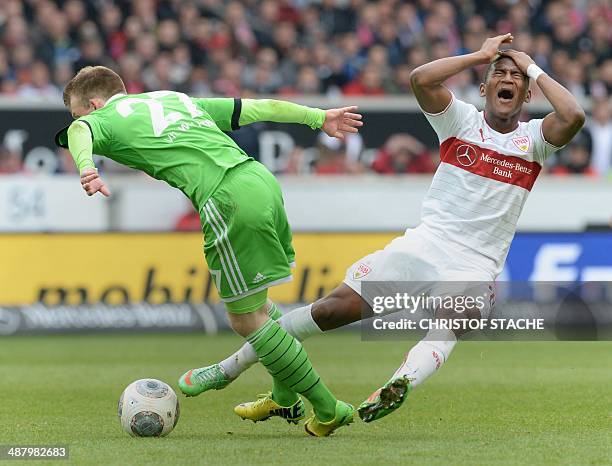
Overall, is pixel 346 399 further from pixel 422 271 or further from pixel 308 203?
pixel 308 203

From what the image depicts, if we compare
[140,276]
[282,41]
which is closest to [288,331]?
[140,276]

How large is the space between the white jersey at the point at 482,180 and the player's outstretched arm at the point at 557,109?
89 millimetres

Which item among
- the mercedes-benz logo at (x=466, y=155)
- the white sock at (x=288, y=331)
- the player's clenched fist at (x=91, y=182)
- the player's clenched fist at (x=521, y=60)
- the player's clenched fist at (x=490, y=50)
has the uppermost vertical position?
the player's clenched fist at (x=490, y=50)

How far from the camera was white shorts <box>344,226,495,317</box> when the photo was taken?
777 centimetres

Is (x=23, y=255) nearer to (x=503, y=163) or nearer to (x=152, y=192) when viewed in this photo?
(x=152, y=192)

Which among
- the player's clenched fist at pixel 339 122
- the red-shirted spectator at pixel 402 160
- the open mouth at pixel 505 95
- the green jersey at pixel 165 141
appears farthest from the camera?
the red-shirted spectator at pixel 402 160

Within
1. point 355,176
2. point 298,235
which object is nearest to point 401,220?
point 355,176

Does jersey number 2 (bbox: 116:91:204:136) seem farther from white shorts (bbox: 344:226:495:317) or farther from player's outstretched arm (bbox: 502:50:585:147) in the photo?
player's outstretched arm (bbox: 502:50:585:147)

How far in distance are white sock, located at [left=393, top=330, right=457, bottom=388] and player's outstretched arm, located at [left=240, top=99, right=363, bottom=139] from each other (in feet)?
4.37

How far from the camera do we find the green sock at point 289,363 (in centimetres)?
731

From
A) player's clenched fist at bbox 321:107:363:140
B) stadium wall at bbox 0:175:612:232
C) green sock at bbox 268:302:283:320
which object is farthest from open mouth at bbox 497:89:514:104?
stadium wall at bbox 0:175:612:232

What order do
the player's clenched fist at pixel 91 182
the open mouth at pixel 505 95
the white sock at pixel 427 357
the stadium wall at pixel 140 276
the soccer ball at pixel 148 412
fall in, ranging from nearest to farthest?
1. the player's clenched fist at pixel 91 182
2. the white sock at pixel 427 357
3. the soccer ball at pixel 148 412
4. the open mouth at pixel 505 95
5. the stadium wall at pixel 140 276

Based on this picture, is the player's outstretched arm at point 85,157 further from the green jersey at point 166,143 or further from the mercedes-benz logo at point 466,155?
the mercedes-benz logo at point 466,155

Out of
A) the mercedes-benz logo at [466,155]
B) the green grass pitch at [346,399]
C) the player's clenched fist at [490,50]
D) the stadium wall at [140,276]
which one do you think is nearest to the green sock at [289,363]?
the green grass pitch at [346,399]
